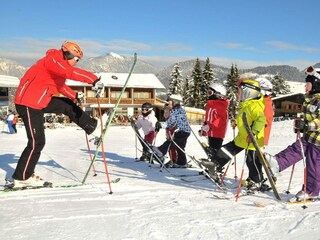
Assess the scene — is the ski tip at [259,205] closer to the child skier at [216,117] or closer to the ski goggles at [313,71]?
the ski goggles at [313,71]

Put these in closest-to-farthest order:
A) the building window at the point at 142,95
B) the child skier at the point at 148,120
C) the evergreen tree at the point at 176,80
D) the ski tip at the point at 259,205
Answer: the ski tip at the point at 259,205 < the child skier at the point at 148,120 < the building window at the point at 142,95 < the evergreen tree at the point at 176,80

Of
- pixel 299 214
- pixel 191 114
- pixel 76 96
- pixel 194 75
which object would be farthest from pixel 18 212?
pixel 194 75

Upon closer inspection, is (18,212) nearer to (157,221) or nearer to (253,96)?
(157,221)

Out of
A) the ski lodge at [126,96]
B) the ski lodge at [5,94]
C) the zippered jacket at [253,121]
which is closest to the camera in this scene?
the zippered jacket at [253,121]

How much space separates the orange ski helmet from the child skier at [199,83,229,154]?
9.16ft

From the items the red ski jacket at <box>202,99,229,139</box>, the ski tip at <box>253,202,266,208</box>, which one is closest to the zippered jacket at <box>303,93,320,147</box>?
the ski tip at <box>253,202,266,208</box>

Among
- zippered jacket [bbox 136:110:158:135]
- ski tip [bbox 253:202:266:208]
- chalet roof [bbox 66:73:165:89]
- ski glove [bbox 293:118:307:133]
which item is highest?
chalet roof [bbox 66:73:165:89]

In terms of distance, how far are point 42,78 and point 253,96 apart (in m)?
2.99

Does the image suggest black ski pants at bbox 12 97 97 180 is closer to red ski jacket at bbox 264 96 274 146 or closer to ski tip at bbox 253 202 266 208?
ski tip at bbox 253 202 266 208

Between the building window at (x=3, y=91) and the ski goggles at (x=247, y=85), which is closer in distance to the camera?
the ski goggles at (x=247, y=85)

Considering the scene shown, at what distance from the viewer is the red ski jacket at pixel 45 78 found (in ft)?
14.3

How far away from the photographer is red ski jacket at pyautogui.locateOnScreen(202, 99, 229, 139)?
20.4 feet

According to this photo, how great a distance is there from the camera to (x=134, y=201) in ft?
12.6

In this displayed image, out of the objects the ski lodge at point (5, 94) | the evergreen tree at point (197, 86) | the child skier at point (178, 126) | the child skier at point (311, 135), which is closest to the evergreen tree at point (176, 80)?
the evergreen tree at point (197, 86)
